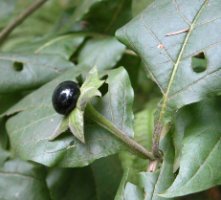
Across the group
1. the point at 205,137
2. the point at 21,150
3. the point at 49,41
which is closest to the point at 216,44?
the point at 205,137

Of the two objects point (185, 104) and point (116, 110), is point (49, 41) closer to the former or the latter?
point (116, 110)

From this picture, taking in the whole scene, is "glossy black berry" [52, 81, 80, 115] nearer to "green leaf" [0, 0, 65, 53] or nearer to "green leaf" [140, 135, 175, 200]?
"green leaf" [140, 135, 175, 200]

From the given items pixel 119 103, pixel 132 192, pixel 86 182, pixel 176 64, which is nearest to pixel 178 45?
pixel 176 64

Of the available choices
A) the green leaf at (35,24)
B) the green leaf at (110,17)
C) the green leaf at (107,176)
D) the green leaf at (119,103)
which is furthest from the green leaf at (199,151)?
the green leaf at (35,24)

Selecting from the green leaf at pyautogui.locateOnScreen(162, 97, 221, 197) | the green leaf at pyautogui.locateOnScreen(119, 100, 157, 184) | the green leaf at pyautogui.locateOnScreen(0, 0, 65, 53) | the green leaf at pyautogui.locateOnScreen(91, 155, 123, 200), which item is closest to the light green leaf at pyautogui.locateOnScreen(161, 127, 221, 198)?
the green leaf at pyautogui.locateOnScreen(162, 97, 221, 197)

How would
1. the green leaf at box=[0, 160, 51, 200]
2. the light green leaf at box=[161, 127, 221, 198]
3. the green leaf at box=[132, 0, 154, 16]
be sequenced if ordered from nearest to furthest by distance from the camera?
the light green leaf at box=[161, 127, 221, 198] → the green leaf at box=[0, 160, 51, 200] → the green leaf at box=[132, 0, 154, 16]

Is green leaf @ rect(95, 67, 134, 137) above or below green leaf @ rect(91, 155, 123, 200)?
above
